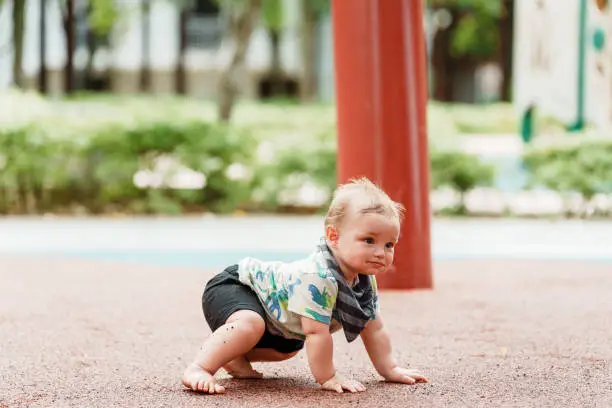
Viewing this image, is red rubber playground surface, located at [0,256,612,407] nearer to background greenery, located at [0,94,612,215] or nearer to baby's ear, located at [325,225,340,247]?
baby's ear, located at [325,225,340,247]

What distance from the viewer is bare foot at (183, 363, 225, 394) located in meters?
3.90

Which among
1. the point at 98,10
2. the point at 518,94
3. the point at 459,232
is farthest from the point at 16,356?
the point at 98,10

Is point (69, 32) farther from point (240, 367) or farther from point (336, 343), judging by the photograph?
point (240, 367)

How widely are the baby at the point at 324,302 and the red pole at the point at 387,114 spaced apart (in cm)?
296

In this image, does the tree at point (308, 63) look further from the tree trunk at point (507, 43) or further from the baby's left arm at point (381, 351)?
the baby's left arm at point (381, 351)

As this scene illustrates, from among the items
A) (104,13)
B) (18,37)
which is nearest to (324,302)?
(104,13)

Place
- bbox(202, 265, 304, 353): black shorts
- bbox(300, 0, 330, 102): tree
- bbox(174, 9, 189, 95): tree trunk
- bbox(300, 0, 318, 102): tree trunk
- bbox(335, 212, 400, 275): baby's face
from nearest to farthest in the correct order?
bbox(335, 212, 400, 275): baby's face, bbox(202, 265, 304, 353): black shorts, bbox(300, 0, 330, 102): tree, bbox(300, 0, 318, 102): tree trunk, bbox(174, 9, 189, 95): tree trunk

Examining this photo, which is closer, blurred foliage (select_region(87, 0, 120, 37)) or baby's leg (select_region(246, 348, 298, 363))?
baby's leg (select_region(246, 348, 298, 363))

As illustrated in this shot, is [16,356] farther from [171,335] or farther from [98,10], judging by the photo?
[98,10]

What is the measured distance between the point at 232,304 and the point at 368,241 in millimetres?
583

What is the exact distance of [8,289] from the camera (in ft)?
23.6

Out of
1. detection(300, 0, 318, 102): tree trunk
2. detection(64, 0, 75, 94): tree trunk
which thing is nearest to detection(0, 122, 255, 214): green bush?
detection(64, 0, 75, 94): tree trunk

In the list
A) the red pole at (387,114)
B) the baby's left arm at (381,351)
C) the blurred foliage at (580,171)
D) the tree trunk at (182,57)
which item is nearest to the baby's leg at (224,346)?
the baby's left arm at (381,351)

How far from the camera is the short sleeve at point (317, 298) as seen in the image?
3.86 meters
